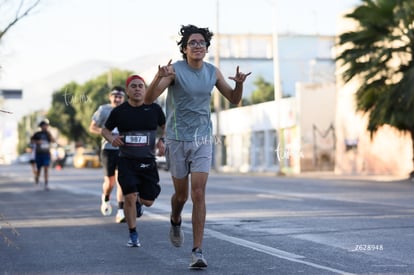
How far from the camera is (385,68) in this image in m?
31.7

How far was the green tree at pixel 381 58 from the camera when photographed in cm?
3081

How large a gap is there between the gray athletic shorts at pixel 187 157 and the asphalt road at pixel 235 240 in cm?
82

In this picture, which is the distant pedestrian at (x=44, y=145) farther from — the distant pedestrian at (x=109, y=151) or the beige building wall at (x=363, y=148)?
the beige building wall at (x=363, y=148)

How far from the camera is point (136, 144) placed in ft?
35.2

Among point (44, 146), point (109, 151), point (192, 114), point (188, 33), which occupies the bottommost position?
point (109, 151)

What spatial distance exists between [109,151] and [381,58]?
18.8 metres

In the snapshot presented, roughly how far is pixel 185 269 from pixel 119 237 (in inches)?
125

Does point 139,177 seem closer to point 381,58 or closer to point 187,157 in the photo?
point 187,157

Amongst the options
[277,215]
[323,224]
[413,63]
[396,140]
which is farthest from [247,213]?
[396,140]

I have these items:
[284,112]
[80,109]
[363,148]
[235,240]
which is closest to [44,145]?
[235,240]

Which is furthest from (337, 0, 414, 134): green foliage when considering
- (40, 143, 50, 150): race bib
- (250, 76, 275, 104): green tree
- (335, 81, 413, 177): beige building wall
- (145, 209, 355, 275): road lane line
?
(250, 76, 275, 104): green tree

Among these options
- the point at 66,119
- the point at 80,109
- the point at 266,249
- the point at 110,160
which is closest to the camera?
the point at 266,249

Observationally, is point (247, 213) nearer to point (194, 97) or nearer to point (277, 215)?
point (277, 215)

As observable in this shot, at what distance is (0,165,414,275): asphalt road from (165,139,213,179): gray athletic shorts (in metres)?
0.82
